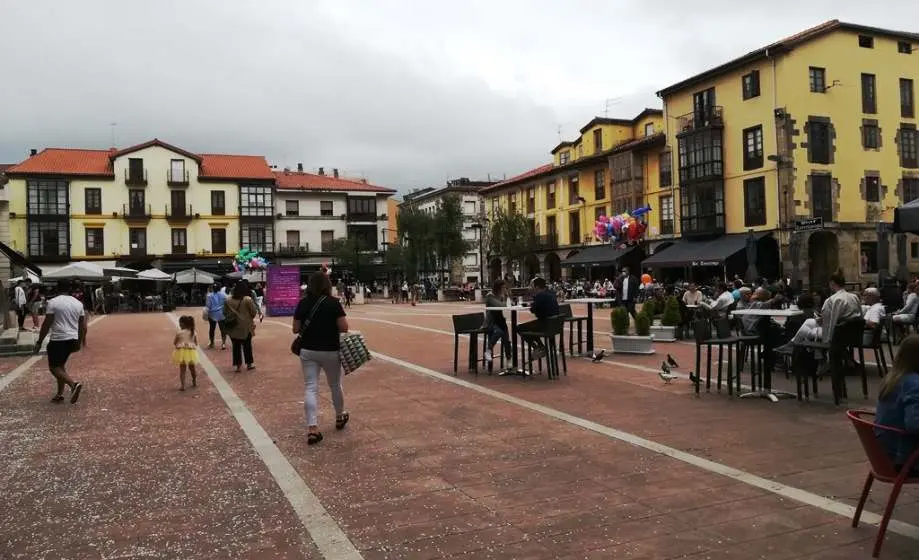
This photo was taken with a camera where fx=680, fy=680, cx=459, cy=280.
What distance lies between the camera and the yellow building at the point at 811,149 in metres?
30.5

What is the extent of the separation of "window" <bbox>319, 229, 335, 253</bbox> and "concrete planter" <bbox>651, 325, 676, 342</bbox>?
4535 cm

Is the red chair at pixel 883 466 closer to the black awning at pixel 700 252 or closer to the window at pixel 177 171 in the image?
the black awning at pixel 700 252

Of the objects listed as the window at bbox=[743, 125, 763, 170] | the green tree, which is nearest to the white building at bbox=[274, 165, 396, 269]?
the green tree

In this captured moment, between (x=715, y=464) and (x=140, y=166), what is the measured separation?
55020 millimetres

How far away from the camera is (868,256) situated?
31.8 m

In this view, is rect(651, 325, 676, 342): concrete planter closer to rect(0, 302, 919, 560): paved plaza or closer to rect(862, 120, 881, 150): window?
rect(0, 302, 919, 560): paved plaza

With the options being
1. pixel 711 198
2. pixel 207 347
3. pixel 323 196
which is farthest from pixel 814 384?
pixel 323 196

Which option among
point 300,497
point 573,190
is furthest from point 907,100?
point 300,497

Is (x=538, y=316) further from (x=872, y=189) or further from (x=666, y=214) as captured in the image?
(x=666, y=214)

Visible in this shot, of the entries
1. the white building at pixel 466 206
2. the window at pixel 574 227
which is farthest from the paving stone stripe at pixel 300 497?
the white building at pixel 466 206

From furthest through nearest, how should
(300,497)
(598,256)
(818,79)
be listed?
(598,256) < (818,79) < (300,497)

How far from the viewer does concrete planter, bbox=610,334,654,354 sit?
12.1 metres

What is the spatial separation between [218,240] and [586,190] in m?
29.3

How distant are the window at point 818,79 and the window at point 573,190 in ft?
53.9
